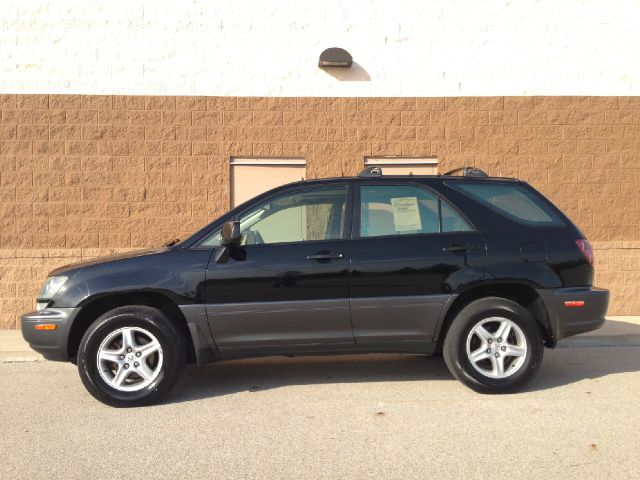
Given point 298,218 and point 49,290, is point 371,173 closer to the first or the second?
point 298,218

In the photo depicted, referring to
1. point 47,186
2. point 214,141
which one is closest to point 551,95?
point 214,141

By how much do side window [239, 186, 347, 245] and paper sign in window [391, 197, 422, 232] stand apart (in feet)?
1.52

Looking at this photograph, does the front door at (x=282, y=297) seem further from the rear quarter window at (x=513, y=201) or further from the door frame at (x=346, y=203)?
the rear quarter window at (x=513, y=201)

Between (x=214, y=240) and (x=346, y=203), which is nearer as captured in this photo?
(x=214, y=240)

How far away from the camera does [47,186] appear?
9.22 meters

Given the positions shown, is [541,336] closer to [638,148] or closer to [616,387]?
[616,387]

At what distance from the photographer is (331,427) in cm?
464

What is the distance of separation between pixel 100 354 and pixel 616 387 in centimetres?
444

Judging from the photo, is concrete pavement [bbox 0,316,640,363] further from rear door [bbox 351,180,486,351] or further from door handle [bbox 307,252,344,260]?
door handle [bbox 307,252,344,260]

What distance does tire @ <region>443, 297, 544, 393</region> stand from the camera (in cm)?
538

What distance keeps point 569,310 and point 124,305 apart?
377cm
